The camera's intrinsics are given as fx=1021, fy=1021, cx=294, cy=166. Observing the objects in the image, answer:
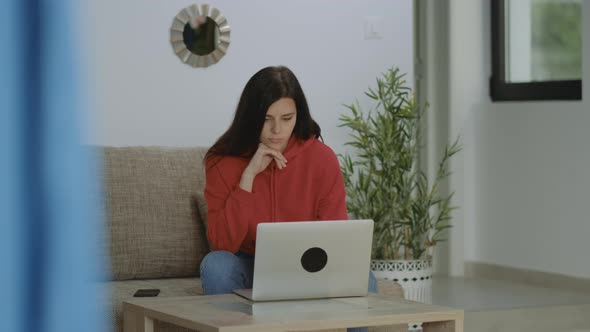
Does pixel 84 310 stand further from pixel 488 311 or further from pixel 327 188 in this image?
pixel 488 311

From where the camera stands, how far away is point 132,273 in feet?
12.1

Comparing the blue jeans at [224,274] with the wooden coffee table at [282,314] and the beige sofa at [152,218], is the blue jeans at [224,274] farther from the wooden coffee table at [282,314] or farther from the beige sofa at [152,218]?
the beige sofa at [152,218]

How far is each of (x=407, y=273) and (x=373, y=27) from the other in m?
1.14

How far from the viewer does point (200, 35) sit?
4.29m

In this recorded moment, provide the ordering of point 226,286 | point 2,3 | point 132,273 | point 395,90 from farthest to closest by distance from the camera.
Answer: point 395,90, point 132,273, point 226,286, point 2,3

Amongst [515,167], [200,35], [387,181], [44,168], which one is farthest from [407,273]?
[44,168]

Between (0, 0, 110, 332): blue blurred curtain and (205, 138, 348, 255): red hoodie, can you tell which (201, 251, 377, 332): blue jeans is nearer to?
(205, 138, 348, 255): red hoodie

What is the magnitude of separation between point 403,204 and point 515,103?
168 cm

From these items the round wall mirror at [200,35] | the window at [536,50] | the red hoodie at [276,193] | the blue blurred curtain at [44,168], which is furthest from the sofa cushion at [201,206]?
the blue blurred curtain at [44,168]

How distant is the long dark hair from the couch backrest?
0.48 meters

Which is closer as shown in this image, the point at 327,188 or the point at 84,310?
the point at 84,310

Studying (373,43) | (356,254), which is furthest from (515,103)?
(356,254)

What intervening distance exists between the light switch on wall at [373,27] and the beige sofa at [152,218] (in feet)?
4.07

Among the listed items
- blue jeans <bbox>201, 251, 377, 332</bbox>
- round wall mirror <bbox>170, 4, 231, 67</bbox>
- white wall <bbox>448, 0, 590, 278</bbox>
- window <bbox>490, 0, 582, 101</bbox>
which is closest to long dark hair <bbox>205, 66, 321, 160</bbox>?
blue jeans <bbox>201, 251, 377, 332</bbox>
